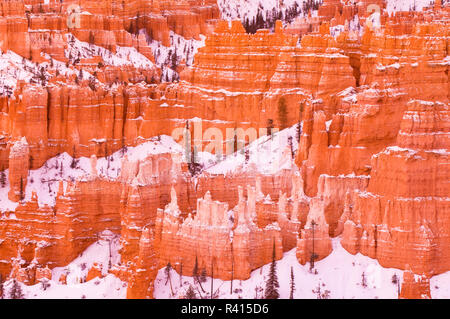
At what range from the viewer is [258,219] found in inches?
2275

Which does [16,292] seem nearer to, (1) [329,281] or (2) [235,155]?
(1) [329,281]

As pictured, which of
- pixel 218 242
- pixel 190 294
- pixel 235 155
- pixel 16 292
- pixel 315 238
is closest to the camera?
pixel 190 294

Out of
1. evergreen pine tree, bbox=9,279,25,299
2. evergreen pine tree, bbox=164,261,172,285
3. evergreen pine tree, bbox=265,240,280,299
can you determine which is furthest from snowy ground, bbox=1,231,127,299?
evergreen pine tree, bbox=265,240,280,299

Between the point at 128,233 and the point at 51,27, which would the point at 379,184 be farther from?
the point at 51,27

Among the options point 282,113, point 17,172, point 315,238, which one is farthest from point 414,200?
point 17,172

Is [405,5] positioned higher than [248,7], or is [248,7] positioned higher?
[405,5]

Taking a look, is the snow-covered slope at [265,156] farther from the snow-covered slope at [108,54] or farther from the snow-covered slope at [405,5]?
the snow-covered slope at [405,5]

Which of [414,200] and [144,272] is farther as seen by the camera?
[144,272]

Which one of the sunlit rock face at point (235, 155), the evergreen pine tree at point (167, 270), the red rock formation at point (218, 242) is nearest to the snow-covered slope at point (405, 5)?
the sunlit rock face at point (235, 155)

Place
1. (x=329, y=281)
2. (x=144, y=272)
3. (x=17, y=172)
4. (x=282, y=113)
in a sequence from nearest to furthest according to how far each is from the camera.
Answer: (x=329, y=281) < (x=144, y=272) < (x=17, y=172) < (x=282, y=113)

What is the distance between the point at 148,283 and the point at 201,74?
23515 millimetres

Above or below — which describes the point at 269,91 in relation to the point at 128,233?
above

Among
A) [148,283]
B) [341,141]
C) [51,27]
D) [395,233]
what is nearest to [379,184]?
[395,233]

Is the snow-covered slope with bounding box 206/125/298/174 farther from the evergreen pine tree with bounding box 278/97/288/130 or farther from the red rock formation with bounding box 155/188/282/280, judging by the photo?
the red rock formation with bounding box 155/188/282/280
